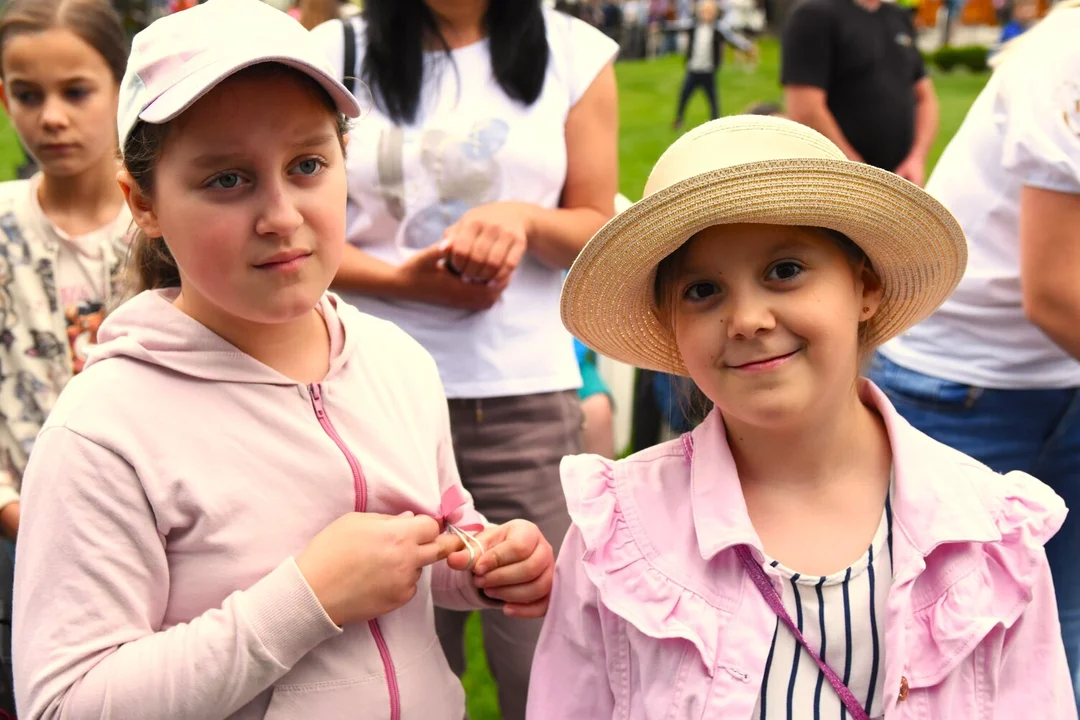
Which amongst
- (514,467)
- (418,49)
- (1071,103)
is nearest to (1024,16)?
(1071,103)

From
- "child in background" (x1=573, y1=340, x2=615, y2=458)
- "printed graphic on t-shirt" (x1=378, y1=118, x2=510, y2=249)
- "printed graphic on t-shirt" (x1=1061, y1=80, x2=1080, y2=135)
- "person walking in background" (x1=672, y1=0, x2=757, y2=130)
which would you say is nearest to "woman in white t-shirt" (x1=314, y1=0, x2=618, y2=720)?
"printed graphic on t-shirt" (x1=378, y1=118, x2=510, y2=249)

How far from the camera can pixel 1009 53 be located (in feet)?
6.78

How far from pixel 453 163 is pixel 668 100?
1728cm

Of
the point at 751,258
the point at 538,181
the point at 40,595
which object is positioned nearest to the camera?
the point at 40,595

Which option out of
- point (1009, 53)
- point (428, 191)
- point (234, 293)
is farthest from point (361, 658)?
point (1009, 53)

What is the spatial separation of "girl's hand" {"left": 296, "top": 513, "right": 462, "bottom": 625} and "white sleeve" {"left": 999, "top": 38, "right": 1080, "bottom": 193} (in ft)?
4.08

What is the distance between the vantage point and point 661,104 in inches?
717

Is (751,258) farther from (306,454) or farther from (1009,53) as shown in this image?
(1009,53)

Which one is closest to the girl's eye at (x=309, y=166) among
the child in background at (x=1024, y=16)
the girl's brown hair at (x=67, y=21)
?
the girl's brown hair at (x=67, y=21)

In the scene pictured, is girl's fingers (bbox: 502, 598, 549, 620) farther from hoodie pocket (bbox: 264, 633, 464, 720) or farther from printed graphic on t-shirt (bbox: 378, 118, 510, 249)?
printed graphic on t-shirt (bbox: 378, 118, 510, 249)

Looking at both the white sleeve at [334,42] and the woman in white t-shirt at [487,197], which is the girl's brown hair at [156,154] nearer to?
the woman in white t-shirt at [487,197]

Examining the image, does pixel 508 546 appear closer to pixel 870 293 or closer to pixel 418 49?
pixel 870 293

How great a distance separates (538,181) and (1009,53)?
965mm

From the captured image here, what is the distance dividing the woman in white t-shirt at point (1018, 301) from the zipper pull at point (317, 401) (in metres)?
1.28
